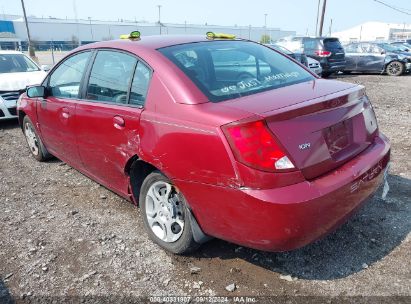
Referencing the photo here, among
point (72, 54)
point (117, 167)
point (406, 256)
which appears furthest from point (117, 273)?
point (72, 54)

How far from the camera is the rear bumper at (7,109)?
714 centimetres

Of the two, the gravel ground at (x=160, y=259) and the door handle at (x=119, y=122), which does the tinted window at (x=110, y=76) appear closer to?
the door handle at (x=119, y=122)

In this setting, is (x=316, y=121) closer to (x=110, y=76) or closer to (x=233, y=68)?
(x=233, y=68)

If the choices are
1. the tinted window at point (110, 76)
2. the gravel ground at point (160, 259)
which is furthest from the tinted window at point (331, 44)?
the tinted window at point (110, 76)

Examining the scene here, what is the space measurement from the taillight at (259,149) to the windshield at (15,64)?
7.72 metres

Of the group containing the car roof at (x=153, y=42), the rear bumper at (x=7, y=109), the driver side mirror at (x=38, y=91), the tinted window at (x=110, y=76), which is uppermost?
the car roof at (x=153, y=42)

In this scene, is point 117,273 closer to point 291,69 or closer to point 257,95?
point 257,95

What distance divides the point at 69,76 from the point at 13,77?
14.6ft

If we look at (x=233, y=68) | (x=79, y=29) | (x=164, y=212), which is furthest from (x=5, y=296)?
(x=79, y=29)

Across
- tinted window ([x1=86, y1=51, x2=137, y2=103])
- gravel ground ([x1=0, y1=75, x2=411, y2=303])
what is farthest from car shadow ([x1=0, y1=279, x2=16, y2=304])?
tinted window ([x1=86, y1=51, x2=137, y2=103])

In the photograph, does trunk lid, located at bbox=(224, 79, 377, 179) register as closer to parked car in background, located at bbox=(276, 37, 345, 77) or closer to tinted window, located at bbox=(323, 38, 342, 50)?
parked car in background, located at bbox=(276, 37, 345, 77)

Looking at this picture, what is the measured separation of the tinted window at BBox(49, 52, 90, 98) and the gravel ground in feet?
3.80

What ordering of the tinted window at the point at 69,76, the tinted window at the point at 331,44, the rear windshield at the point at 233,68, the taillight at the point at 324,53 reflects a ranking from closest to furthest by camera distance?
the rear windshield at the point at 233,68
the tinted window at the point at 69,76
the taillight at the point at 324,53
the tinted window at the point at 331,44

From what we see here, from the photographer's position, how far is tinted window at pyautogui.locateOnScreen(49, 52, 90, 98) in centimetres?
369
